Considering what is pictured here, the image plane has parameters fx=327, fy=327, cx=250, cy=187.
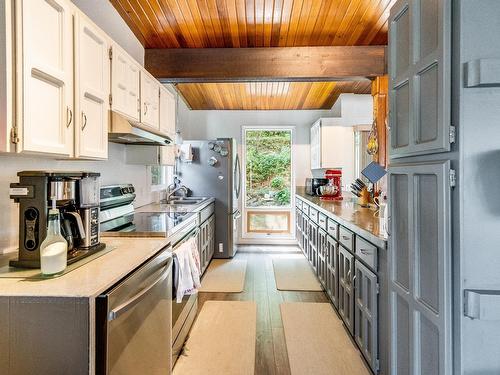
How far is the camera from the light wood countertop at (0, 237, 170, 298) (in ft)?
3.61

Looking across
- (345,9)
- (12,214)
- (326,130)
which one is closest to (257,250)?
(326,130)

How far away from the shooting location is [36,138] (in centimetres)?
135

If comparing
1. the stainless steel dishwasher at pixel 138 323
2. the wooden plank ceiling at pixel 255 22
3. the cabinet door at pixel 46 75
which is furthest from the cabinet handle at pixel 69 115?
the wooden plank ceiling at pixel 255 22

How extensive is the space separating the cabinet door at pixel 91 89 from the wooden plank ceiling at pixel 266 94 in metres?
2.85

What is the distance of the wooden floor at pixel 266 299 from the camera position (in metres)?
2.29

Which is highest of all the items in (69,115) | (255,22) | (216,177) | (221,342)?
(255,22)

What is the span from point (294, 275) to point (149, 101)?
108 inches

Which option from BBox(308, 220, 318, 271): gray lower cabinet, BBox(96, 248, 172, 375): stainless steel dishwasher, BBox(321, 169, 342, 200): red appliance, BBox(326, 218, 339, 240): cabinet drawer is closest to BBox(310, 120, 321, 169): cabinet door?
BBox(321, 169, 342, 200): red appliance

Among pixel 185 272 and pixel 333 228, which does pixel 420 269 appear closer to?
pixel 185 272

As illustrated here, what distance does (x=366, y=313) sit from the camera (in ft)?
6.93

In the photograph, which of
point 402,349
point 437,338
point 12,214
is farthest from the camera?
point 12,214

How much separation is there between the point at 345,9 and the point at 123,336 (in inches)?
110

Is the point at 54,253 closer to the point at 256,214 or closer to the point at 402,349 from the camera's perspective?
the point at 402,349

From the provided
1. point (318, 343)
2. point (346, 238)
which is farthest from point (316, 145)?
point (318, 343)
